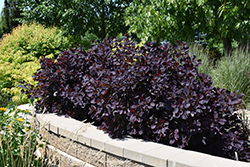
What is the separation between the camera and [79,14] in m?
11.3

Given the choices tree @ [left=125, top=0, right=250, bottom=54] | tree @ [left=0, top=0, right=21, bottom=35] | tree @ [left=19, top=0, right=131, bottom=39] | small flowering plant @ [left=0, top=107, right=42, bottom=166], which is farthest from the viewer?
tree @ [left=0, top=0, right=21, bottom=35]

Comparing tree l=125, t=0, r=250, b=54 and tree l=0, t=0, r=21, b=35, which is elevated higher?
tree l=0, t=0, r=21, b=35

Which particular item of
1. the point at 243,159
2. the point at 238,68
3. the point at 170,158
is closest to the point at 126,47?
the point at 170,158

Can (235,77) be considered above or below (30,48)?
below

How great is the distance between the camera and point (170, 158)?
1920mm

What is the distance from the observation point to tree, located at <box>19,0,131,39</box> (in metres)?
10.9

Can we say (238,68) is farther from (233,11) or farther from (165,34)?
(165,34)

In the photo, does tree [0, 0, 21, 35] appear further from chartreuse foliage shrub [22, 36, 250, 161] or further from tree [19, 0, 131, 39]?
chartreuse foliage shrub [22, 36, 250, 161]

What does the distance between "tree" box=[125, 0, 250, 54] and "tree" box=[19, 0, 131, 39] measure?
10.2 ft

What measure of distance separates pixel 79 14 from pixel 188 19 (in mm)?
5433

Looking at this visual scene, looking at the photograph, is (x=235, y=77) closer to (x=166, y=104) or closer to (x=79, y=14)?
(x=166, y=104)

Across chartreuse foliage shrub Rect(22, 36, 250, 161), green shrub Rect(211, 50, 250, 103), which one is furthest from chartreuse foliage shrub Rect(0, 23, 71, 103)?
green shrub Rect(211, 50, 250, 103)

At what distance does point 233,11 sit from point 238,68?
2.34m

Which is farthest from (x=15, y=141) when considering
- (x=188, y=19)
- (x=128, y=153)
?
(x=188, y=19)
